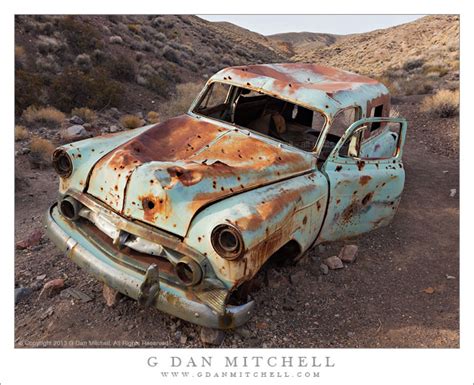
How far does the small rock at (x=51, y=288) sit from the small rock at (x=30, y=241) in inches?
33.7

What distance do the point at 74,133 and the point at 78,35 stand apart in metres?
5.84

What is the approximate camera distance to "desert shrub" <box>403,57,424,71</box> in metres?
16.3

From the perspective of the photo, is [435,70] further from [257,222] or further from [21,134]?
[257,222]

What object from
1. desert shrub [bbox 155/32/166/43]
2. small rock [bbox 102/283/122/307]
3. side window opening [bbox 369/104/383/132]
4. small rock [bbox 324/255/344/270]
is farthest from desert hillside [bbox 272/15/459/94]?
small rock [bbox 102/283/122/307]

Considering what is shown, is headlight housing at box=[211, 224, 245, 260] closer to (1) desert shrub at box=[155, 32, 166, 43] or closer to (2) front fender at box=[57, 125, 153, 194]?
(2) front fender at box=[57, 125, 153, 194]

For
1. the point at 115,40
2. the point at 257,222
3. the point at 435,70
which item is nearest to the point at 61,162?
the point at 257,222

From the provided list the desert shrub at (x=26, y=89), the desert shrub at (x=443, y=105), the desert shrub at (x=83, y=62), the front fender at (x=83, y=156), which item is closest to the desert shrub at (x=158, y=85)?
the desert shrub at (x=83, y=62)

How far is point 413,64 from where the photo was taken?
16.4 metres

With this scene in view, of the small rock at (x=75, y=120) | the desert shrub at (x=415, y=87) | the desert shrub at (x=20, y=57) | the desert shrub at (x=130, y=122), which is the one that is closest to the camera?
the small rock at (x=75, y=120)

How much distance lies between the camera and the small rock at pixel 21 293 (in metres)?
3.61

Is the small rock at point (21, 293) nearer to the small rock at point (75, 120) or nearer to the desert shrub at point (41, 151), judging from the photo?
the desert shrub at point (41, 151)

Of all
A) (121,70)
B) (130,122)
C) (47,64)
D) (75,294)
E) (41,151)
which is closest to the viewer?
(75,294)

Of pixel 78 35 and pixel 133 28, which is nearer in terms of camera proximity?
pixel 78 35

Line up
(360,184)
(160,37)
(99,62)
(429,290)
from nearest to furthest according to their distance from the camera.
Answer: (429,290), (360,184), (99,62), (160,37)
